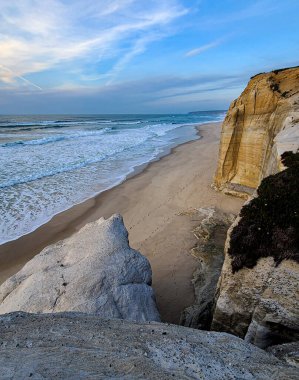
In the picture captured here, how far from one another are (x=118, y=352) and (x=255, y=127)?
9249 mm

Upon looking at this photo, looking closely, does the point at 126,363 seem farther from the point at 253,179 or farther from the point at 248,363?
the point at 253,179

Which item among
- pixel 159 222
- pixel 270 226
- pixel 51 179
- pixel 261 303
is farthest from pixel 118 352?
pixel 51 179

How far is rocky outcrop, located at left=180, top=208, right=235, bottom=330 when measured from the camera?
213 inches

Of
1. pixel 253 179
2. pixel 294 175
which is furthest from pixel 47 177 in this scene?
pixel 294 175

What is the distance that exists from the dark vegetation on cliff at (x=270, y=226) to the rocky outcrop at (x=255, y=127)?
8.45 ft

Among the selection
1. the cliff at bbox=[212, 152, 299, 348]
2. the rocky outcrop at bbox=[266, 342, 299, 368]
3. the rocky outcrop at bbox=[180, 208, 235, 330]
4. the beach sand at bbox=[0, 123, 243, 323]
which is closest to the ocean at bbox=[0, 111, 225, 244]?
the beach sand at bbox=[0, 123, 243, 323]

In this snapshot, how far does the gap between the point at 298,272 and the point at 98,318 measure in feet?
8.51

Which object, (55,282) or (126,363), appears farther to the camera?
(55,282)

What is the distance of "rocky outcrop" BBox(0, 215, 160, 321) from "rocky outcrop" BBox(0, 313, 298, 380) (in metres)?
1.31

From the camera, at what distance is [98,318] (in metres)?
3.52

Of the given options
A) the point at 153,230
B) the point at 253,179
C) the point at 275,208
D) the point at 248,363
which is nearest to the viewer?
the point at 248,363

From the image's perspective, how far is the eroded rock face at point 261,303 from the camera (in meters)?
3.96

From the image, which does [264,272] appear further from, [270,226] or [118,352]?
[118,352]

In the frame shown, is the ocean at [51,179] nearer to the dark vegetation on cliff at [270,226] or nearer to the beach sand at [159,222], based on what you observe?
the beach sand at [159,222]
